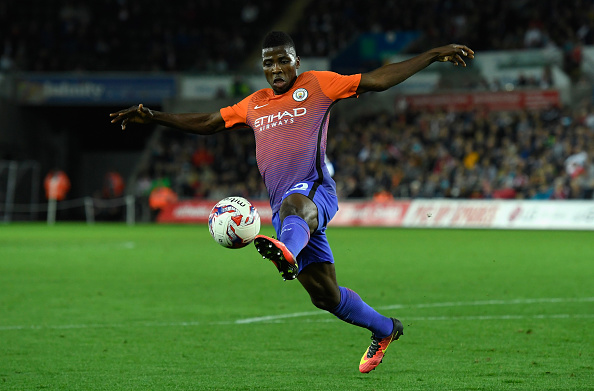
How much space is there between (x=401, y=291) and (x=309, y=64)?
80.5 ft

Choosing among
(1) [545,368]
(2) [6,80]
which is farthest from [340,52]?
(1) [545,368]

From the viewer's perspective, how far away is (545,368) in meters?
6.60

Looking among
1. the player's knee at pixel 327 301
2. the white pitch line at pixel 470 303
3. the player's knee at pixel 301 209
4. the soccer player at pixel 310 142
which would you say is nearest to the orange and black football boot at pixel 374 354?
the soccer player at pixel 310 142

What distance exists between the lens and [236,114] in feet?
21.5

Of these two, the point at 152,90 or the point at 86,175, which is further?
the point at 86,175

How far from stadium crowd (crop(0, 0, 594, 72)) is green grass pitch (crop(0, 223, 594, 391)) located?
62.1ft

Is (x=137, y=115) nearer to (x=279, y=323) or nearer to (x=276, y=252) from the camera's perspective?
(x=276, y=252)

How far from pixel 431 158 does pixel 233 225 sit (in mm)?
27282

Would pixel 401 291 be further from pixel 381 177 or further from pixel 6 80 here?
pixel 6 80

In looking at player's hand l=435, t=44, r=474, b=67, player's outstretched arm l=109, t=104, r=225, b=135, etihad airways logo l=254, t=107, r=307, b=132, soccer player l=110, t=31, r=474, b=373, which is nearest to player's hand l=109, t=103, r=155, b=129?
player's outstretched arm l=109, t=104, r=225, b=135

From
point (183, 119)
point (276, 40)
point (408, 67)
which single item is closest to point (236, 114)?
point (183, 119)

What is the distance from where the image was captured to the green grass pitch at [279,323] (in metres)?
6.36

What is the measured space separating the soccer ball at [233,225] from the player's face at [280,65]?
3.46ft

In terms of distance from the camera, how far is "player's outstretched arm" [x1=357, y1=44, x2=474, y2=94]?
604cm
